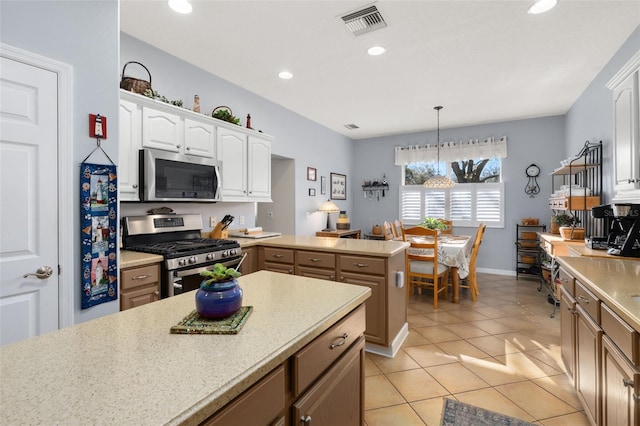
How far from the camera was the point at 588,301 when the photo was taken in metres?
1.63

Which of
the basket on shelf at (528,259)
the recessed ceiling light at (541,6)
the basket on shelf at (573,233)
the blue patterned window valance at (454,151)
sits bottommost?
the basket on shelf at (528,259)

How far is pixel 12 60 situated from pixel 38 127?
1.07ft

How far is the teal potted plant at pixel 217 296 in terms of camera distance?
100 centimetres

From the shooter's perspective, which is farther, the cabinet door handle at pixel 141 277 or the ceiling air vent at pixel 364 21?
the ceiling air vent at pixel 364 21

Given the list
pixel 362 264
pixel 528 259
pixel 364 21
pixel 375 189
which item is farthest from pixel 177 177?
pixel 528 259

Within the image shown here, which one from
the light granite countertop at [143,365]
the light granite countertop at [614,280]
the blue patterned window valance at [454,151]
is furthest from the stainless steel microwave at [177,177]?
the blue patterned window valance at [454,151]

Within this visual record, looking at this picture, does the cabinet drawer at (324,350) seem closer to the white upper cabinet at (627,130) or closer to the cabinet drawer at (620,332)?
the cabinet drawer at (620,332)

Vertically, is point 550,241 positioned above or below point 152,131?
below

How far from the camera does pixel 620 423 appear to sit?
1.28m

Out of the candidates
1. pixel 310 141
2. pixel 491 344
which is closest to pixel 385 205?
pixel 310 141

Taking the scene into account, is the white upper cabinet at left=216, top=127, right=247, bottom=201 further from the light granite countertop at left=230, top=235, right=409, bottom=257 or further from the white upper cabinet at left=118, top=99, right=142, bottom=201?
the white upper cabinet at left=118, top=99, right=142, bottom=201

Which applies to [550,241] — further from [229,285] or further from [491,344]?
[229,285]

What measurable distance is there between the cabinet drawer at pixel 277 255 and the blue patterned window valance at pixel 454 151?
4041 mm

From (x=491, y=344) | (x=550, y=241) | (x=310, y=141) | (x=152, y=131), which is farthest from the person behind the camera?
(x=310, y=141)
